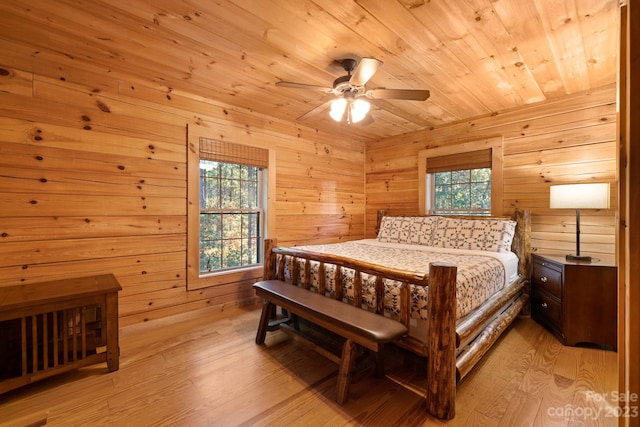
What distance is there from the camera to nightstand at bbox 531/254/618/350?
223 centimetres

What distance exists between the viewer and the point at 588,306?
228cm

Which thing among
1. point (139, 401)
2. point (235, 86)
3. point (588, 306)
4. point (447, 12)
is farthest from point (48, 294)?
point (588, 306)

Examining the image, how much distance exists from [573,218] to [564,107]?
115cm

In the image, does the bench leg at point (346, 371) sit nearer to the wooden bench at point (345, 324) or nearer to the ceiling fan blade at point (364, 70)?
the wooden bench at point (345, 324)

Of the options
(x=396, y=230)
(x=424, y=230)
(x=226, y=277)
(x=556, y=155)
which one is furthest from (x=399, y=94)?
(x=226, y=277)

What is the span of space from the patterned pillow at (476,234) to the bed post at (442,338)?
1.77 m

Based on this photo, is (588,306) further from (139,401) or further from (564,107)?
(139,401)

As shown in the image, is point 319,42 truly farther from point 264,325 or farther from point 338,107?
point 264,325

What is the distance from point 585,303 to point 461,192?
5.96ft

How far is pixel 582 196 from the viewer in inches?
92.0

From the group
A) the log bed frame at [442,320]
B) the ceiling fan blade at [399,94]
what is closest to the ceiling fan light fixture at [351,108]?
the ceiling fan blade at [399,94]

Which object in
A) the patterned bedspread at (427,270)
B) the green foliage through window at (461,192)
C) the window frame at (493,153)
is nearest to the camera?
the patterned bedspread at (427,270)

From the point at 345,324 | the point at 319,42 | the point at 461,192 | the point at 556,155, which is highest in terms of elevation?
the point at 319,42

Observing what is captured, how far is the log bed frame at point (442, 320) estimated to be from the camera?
4.90 feet
